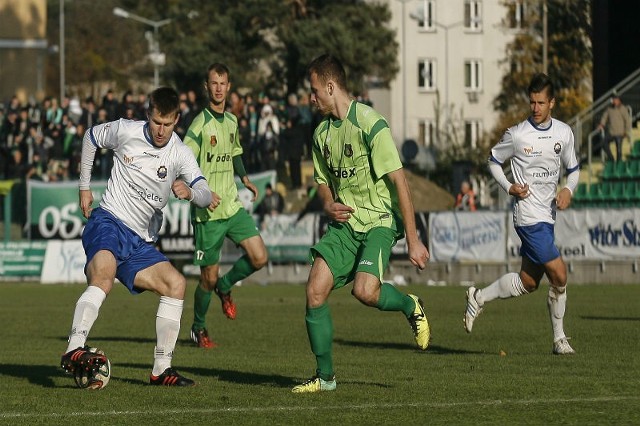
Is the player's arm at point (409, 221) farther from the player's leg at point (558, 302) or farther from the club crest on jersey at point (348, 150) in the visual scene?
the player's leg at point (558, 302)

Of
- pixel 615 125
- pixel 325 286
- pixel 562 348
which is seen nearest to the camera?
pixel 325 286

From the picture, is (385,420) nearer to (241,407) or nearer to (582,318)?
(241,407)

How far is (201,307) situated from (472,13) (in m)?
71.0

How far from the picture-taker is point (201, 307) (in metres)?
15.4

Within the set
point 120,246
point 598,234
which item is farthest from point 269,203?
point 120,246

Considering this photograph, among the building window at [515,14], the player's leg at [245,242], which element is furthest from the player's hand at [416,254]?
the building window at [515,14]

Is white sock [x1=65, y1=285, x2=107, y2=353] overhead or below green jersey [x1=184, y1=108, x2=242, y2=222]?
below

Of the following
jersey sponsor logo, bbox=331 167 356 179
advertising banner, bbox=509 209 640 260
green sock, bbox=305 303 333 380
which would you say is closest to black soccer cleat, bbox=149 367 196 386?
green sock, bbox=305 303 333 380

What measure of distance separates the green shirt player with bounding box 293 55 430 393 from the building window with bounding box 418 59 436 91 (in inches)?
2953

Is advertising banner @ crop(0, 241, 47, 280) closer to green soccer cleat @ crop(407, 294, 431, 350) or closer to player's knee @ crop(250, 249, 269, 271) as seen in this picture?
player's knee @ crop(250, 249, 269, 271)

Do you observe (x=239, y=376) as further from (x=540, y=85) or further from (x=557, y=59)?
(x=557, y=59)

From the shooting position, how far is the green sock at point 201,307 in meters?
15.3

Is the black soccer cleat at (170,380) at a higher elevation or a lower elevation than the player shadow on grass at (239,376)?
higher

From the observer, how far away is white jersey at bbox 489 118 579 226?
1345 cm
